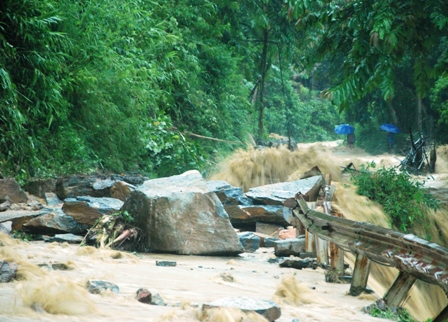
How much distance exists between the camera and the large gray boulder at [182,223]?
21.0 ft

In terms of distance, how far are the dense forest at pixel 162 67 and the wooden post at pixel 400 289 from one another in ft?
11.9

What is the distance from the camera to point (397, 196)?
9.90 meters

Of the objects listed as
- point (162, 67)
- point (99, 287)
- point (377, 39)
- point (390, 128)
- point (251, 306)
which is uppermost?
point (377, 39)

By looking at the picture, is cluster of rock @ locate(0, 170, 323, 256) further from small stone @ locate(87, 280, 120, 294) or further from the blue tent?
the blue tent

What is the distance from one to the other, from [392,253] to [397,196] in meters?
6.42

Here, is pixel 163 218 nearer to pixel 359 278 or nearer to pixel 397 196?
pixel 359 278

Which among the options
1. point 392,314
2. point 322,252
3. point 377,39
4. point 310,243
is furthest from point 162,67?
point 392,314

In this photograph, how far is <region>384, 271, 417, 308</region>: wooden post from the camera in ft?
12.1

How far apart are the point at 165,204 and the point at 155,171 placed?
7.12 meters

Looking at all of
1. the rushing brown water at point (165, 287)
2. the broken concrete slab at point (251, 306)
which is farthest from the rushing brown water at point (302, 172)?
the broken concrete slab at point (251, 306)

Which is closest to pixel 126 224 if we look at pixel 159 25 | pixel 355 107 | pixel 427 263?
pixel 427 263

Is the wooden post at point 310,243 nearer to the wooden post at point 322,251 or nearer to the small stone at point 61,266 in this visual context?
the wooden post at point 322,251

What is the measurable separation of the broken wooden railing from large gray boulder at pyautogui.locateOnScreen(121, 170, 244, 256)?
1.49 meters

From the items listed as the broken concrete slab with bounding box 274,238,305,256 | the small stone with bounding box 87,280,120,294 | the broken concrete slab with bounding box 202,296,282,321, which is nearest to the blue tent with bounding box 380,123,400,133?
the broken concrete slab with bounding box 274,238,305,256
